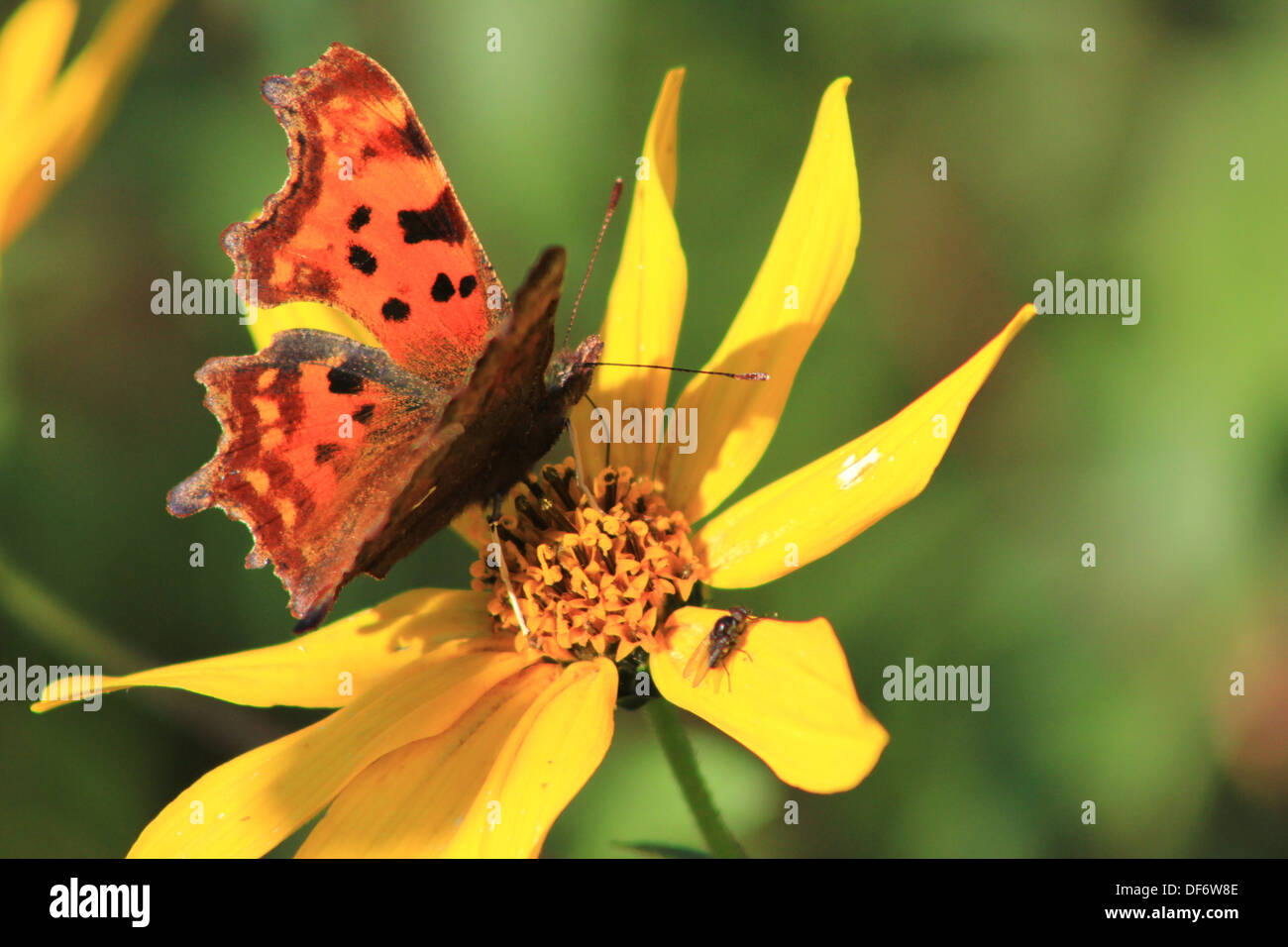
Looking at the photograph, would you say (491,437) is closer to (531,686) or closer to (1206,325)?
(531,686)

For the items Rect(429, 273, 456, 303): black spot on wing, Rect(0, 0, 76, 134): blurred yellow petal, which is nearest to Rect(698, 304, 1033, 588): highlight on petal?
Rect(429, 273, 456, 303): black spot on wing

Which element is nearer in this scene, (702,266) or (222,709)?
(222,709)

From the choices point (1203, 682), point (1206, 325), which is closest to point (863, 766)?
point (1203, 682)

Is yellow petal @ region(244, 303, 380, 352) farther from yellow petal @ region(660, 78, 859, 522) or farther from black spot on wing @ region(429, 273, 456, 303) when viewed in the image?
yellow petal @ region(660, 78, 859, 522)

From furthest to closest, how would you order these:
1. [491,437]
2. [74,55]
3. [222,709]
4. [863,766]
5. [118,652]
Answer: [74,55] < [222,709] < [118,652] < [491,437] < [863,766]

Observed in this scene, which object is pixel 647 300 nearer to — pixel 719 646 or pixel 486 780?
pixel 719 646

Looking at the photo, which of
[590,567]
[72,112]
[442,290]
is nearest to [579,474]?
[590,567]
